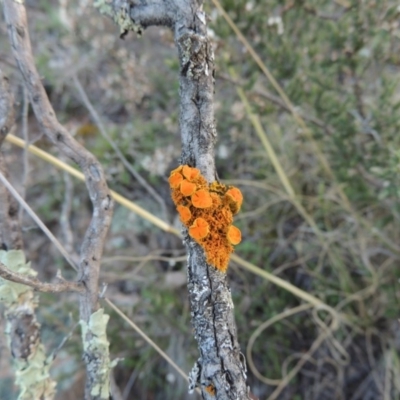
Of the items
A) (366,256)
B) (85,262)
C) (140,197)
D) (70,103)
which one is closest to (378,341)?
(366,256)

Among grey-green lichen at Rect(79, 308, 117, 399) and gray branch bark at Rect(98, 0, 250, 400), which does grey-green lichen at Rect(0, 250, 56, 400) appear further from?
gray branch bark at Rect(98, 0, 250, 400)

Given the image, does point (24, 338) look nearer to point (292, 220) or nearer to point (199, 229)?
point (199, 229)

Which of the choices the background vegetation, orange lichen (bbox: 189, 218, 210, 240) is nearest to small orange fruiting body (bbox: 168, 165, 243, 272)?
orange lichen (bbox: 189, 218, 210, 240)

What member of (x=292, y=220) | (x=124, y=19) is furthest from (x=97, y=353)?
(x=292, y=220)

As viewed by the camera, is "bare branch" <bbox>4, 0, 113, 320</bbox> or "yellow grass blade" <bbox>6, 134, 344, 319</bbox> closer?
"bare branch" <bbox>4, 0, 113, 320</bbox>

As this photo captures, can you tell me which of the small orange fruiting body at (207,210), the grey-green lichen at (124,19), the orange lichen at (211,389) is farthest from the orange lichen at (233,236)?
the grey-green lichen at (124,19)

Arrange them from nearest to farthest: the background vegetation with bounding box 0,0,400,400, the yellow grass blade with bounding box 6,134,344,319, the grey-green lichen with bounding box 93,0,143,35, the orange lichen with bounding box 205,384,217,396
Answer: the orange lichen with bounding box 205,384,217,396, the grey-green lichen with bounding box 93,0,143,35, the yellow grass blade with bounding box 6,134,344,319, the background vegetation with bounding box 0,0,400,400

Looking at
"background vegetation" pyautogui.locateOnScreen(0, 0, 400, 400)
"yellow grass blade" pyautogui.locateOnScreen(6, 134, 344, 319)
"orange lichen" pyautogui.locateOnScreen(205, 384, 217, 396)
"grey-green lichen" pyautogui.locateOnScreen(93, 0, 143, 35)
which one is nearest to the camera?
"orange lichen" pyautogui.locateOnScreen(205, 384, 217, 396)
